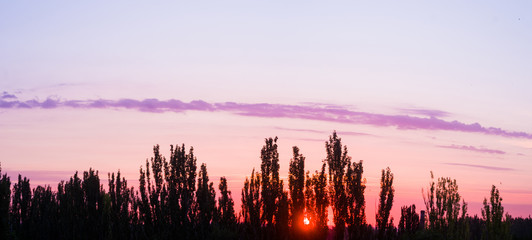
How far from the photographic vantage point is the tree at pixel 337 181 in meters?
22.2

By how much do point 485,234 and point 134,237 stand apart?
15.6m

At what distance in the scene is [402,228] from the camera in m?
26.3

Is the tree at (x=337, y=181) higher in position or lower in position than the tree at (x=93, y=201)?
higher

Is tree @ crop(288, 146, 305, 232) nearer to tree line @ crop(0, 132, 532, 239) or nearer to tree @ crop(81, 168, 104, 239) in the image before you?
tree line @ crop(0, 132, 532, 239)

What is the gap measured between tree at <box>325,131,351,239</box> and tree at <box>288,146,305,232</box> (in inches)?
48.5

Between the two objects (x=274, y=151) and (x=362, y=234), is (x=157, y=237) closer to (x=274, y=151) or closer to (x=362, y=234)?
(x=274, y=151)

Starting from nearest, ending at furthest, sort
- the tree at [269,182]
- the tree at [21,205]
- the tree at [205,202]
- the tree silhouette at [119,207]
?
the tree at [269,182] → the tree at [205,202] → the tree silhouette at [119,207] → the tree at [21,205]

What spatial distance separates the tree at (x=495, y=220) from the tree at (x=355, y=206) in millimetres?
5382

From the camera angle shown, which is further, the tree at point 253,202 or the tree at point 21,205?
the tree at point 21,205

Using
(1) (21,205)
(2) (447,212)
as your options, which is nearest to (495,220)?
(2) (447,212)

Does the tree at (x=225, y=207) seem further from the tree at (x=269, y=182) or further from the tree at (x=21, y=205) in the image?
the tree at (x=21, y=205)

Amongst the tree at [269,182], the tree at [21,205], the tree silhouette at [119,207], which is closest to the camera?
the tree at [269,182]

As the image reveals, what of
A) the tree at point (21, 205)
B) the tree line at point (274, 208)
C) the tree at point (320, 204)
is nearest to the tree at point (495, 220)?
the tree line at point (274, 208)

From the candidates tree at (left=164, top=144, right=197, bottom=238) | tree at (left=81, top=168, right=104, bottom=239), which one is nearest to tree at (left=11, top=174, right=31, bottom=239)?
tree at (left=81, top=168, right=104, bottom=239)
